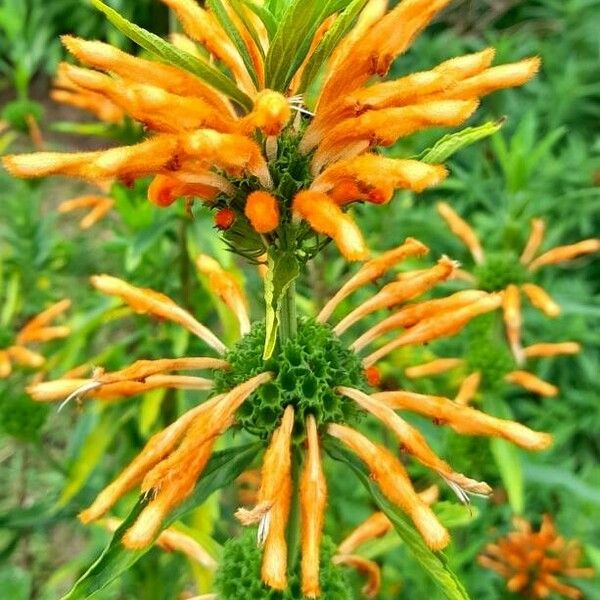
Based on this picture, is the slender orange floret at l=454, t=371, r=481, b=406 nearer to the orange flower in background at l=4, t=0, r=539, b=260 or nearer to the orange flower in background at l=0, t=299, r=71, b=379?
the orange flower in background at l=4, t=0, r=539, b=260

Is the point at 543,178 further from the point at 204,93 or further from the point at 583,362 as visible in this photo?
the point at 204,93

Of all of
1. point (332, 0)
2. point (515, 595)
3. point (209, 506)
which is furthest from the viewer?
point (515, 595)

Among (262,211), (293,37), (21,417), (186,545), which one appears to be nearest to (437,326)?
(262,211)

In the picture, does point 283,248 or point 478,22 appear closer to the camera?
point 283,248

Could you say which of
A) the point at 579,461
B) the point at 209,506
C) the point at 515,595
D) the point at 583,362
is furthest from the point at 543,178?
the point at 209,506

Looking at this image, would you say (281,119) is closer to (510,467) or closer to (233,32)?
(233,32)

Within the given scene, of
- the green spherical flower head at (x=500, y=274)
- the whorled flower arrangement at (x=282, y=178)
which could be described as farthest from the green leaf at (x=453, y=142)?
the green spherical flower head at (x=500, y=274)
